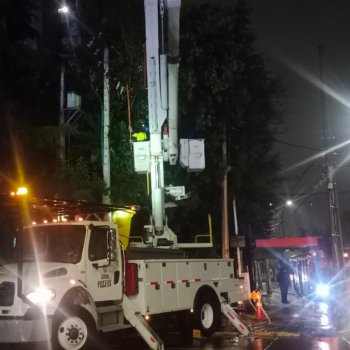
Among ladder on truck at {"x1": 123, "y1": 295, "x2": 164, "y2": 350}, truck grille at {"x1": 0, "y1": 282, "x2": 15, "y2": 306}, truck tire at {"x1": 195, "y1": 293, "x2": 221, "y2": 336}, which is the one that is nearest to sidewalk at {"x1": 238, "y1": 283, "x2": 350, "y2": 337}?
truck tire at {"x1": 195, "y1": 293, "x2": 221, "y2": 336}

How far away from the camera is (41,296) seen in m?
8.80

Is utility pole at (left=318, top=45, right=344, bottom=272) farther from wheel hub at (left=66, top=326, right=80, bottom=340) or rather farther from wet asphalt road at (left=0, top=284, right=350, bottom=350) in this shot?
wheel hub at (left=66, top=326, right=80, bottom=340)

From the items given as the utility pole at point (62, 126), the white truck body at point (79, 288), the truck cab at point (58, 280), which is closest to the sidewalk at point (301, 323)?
the white truck body at point (79, 288)

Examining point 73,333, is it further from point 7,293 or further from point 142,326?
point 142,326

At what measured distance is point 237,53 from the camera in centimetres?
2055

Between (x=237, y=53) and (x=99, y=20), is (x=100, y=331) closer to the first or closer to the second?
(x=99, y=20)

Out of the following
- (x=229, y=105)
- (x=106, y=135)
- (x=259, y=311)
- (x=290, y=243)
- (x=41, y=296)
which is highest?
(x=229, y=105)

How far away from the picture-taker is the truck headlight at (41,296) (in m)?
8.77

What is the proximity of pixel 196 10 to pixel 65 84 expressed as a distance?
17.6 ft

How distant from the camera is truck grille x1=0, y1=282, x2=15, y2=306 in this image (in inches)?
350

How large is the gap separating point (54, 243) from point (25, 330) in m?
1.86

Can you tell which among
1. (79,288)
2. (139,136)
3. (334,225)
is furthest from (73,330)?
(334,225)

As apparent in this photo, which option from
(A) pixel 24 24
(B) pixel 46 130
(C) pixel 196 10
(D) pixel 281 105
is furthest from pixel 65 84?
(D) pixel 281 105

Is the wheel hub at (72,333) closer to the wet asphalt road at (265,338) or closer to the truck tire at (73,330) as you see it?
the truck tire at (73,330)
